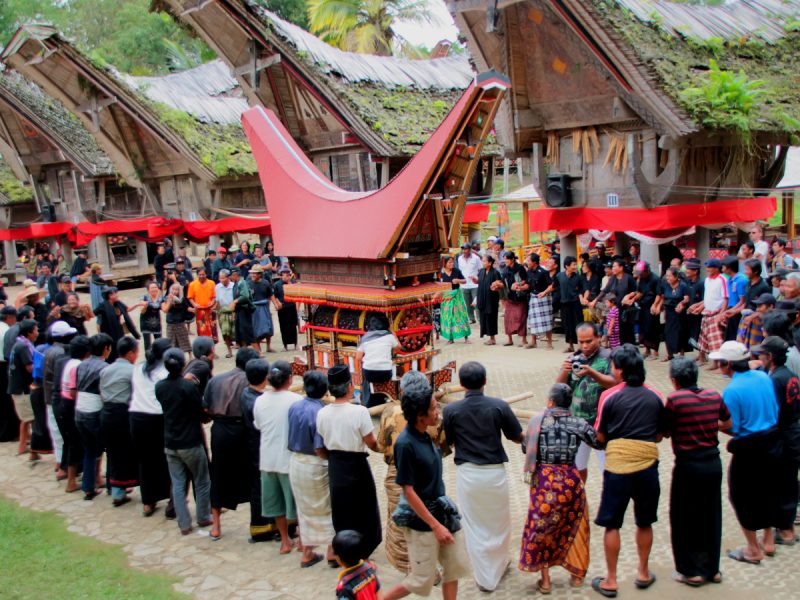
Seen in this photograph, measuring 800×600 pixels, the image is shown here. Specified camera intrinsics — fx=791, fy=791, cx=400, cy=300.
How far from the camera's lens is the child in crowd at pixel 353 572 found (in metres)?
3.94

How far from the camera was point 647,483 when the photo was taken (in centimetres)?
512

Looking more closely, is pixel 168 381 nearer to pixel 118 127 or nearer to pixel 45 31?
pixel 45 31

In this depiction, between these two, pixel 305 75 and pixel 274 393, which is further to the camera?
pixel 305 75

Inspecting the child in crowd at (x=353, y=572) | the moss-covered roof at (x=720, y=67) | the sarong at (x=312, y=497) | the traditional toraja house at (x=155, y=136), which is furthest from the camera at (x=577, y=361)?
the traditional toraja house at (x=155, y=136)

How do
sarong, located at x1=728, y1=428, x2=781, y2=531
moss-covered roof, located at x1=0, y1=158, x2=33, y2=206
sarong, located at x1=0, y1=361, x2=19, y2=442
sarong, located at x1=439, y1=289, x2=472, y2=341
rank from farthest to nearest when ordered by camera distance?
moss-covered roof, located at x1=0, y1=158, x2=33, y2=206, sarong, located at x1=439, y1=289, x2=472, y2=341, sarong, located at x1=0, y1=361, x2=19, y2=442, sarong, located at x1=728, y1=428, x2=781, y2=531

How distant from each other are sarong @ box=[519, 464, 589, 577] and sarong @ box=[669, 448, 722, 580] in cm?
61

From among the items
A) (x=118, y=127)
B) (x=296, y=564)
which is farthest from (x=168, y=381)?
(x=118, y=127)

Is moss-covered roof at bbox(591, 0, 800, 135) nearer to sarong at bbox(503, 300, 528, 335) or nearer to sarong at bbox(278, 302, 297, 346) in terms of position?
sarong at bbox(503, 300, 528, 335)

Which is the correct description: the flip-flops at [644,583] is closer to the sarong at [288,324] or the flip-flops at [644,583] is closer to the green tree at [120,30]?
the sarong at [288,324]

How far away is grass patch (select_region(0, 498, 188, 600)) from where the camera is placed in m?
5.80

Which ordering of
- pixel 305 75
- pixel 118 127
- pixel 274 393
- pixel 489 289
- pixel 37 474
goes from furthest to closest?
pixel 118 127 → pixel 305 75 → pixel 489 289 → pixel 37 474 → pixel 274 393

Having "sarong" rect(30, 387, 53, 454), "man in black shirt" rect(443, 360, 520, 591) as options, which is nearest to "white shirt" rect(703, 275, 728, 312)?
"man in black shirt" rect(443, 360, 520, 591)

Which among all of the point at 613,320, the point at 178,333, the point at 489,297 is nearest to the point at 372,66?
the point at 489,297

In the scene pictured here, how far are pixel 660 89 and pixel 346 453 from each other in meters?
8.70
